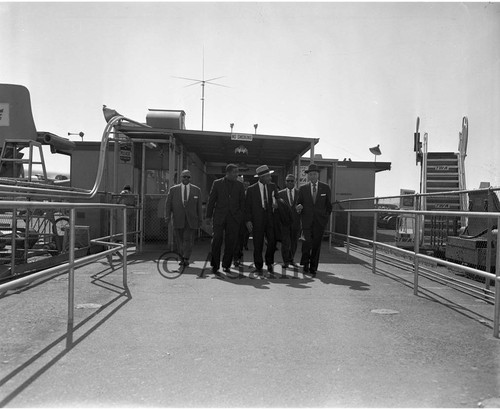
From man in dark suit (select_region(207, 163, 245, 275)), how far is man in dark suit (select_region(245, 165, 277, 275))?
7.0 inches

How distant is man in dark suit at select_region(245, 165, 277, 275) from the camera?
7.33m

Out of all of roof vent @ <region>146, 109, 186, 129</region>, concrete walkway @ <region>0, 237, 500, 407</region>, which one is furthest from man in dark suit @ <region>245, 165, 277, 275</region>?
roof vent @ <region>146, 109, 186, 129</region>

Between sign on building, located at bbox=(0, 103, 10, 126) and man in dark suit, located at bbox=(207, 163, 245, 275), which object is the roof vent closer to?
sign on building, located at bbox=(0, 103, 10, 126)

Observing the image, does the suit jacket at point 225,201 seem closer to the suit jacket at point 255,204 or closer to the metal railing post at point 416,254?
the suit jacket at point 255,204

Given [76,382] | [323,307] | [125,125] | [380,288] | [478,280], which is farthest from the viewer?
[125,125]

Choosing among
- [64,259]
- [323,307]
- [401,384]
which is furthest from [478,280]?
[64,259]

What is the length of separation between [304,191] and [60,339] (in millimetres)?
4674

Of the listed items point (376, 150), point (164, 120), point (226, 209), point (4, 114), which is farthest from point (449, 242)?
point (376, 150)

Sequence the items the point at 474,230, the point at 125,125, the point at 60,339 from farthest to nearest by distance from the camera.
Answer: the point at 125,125, the point at 474,230, the point at 60,339

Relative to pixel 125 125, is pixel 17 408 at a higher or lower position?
lower

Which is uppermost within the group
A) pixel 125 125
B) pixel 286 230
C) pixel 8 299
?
pixel 125 125

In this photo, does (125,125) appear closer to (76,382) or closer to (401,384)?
(76,382)

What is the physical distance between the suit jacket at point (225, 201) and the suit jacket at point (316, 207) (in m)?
1.11

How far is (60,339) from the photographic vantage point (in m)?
3.89
